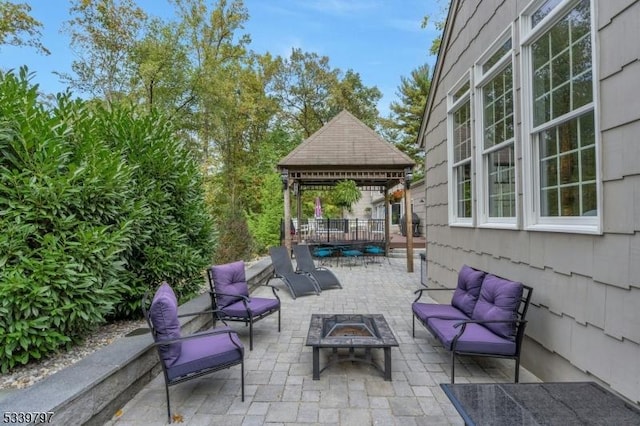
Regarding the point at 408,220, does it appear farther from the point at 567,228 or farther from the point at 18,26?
the point at 18,26

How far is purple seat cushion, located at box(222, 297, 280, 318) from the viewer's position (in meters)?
3.99

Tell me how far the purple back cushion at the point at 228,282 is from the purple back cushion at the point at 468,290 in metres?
2.74

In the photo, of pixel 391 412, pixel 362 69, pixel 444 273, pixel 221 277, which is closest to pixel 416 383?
pixel 391 412

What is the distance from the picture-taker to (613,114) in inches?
88.7

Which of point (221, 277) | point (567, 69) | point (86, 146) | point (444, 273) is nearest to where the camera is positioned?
point (567, 69)

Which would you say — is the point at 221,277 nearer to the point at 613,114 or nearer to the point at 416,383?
the point at 416,383

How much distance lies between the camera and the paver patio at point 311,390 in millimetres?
2502

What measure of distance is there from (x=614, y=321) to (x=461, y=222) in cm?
289

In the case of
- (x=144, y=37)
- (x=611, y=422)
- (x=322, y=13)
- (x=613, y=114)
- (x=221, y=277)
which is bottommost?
(x=611, y=422)

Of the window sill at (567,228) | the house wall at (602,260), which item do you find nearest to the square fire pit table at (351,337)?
the house wall at (602,260)

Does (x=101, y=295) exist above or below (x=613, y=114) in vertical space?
below

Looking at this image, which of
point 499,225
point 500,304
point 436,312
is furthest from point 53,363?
point 499,225

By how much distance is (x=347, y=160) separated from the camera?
1016 cm

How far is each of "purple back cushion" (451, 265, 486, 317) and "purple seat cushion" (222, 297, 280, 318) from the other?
2.36 meters
